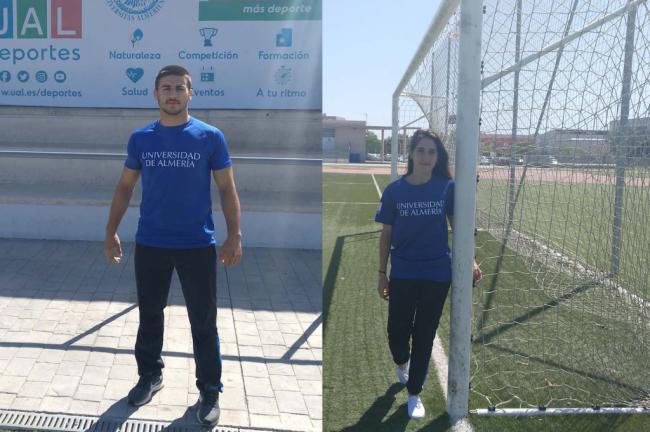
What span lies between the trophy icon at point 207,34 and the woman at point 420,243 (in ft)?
17.7

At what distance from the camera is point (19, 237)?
22.1ft

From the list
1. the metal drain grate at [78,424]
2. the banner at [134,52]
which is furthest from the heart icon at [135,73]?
the metal drain grate at [78,424]

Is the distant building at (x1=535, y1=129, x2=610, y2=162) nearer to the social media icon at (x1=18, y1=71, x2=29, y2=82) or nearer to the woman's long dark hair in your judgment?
the woman's long dark hair

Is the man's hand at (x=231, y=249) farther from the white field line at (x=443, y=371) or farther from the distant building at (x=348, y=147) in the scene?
the distant building at (x=348, y=147)

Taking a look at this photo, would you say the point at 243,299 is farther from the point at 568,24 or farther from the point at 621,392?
the point at 568,24

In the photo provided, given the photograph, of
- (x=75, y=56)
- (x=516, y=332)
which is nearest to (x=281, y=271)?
(x=516, y=332)

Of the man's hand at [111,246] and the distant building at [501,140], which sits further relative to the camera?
the distant building at [501,140]

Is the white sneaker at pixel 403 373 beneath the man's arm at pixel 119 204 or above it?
beneath

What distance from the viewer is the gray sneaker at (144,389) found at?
3051mm

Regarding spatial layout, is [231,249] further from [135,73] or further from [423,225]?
[135,73]

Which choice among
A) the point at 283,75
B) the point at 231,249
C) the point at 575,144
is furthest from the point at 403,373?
the point at 283,75

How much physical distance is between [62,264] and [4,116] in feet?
10.7

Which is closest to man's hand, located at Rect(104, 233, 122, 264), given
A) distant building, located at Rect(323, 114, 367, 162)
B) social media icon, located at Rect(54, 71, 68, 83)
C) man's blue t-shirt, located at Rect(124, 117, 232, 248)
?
man's blue t-shirt, located at Rect(124, 117, 232, 248)

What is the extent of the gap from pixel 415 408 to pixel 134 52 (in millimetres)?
6429
